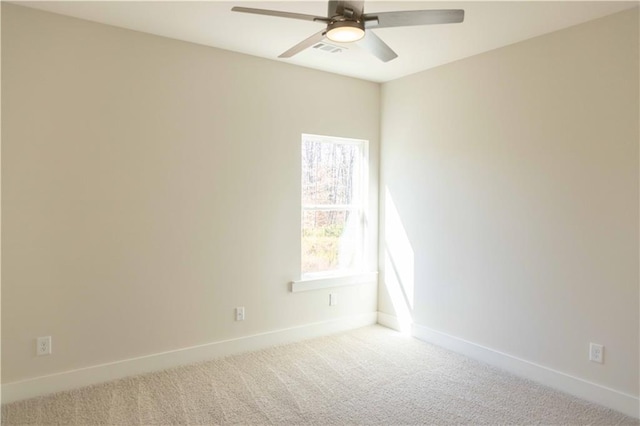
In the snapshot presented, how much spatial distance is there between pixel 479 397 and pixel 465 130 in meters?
2.14

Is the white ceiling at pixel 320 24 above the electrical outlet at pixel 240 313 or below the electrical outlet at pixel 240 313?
above

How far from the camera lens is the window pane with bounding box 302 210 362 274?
4.14m

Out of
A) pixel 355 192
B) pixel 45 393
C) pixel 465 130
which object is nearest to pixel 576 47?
pixel 465 130

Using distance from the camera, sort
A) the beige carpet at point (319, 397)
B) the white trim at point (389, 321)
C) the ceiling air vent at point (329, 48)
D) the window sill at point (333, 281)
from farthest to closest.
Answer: the white trim at point (389, 321) → the window sill at point (333, 281) → the ceiling air vent at point (329, 48) → the beige carpet at point (319, 397)

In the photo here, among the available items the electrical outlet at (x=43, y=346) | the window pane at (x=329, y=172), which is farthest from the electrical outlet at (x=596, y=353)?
the electrical outlet at (x=43, y=346)

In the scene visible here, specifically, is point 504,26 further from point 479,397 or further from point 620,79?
point 479,397

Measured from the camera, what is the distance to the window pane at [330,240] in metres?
4.14

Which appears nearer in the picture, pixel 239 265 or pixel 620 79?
pixel 620 79

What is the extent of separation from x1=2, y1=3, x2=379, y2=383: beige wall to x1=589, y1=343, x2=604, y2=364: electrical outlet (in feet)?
7.33

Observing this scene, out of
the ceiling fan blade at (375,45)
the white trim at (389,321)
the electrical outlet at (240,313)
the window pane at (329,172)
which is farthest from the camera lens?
the white trim at (389,321)

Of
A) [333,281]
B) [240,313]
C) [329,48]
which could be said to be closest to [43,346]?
[240,313]

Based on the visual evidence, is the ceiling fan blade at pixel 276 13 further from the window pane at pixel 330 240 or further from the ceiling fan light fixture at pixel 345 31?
the window pane at pixel 330 240

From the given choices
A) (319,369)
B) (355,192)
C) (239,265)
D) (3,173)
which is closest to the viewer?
(3,173)

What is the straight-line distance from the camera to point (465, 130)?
12.1 feet
